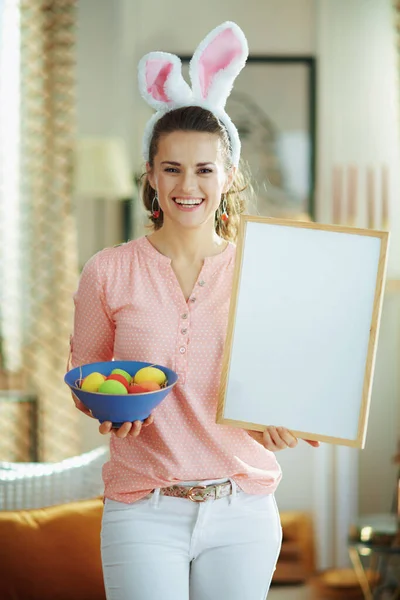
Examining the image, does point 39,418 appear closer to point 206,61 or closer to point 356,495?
point 356,495

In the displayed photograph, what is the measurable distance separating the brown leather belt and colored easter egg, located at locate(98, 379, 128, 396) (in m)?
0.20

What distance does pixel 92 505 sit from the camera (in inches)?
84.0

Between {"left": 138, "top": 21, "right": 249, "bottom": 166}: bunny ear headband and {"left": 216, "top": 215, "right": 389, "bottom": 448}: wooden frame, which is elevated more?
{"left": 138, "top": 21, "right": 249, "bottom": 166}: bunny ear headband

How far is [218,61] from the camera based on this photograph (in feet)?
5.07

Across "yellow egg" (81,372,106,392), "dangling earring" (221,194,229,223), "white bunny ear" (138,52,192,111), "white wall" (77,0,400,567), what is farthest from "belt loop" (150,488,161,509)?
"white wall" (77,0,400,567)

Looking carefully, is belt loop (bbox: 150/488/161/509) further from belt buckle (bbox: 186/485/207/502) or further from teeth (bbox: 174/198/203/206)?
teeth (bbox: 174/198/203/206)

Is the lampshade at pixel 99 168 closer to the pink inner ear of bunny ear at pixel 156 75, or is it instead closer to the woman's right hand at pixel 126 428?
the pink inner ear of bunny ear at pixel 156 75

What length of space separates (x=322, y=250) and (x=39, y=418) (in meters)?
2.51

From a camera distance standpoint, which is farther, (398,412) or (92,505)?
(398,412)

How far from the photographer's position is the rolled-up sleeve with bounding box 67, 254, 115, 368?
4.87 feet

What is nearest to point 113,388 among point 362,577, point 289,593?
point 362,577

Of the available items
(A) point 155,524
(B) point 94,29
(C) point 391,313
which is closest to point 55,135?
(B) point 94,29

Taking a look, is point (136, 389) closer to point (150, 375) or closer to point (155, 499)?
point (150, 375)

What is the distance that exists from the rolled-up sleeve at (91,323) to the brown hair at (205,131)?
0.23 metres
